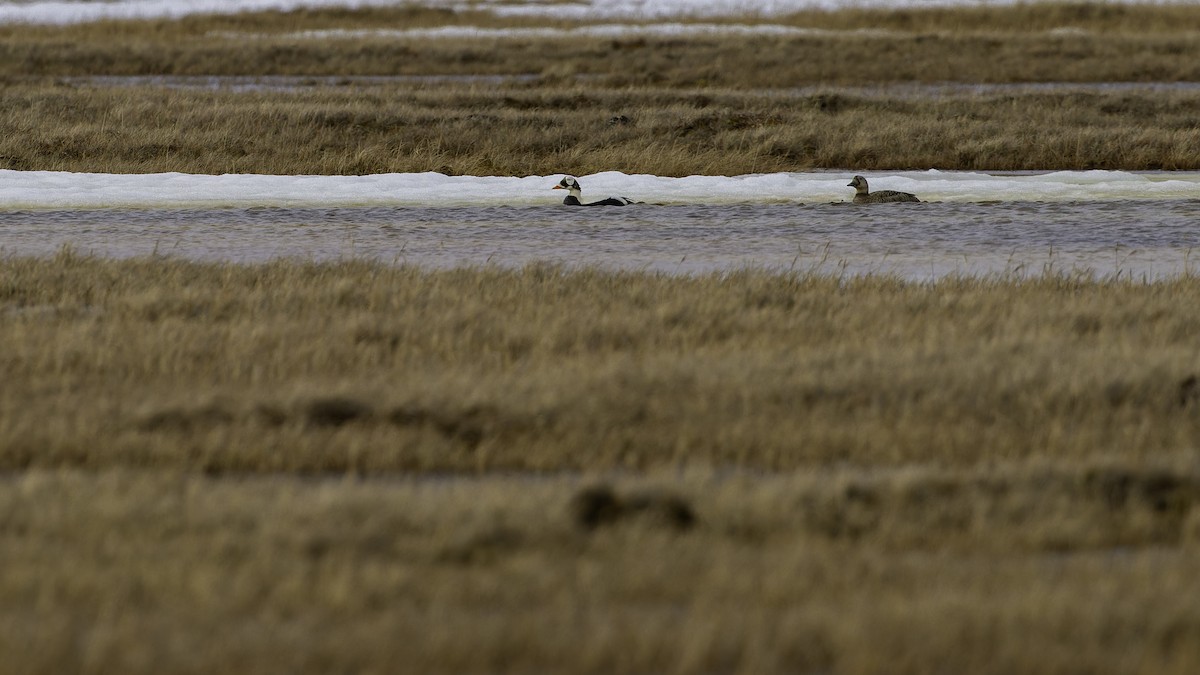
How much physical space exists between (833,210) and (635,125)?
6073 mm

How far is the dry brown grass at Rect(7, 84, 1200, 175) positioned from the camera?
19094 mm

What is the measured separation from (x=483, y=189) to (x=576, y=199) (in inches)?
56.6

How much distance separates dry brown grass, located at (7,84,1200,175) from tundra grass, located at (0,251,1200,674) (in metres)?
9.80

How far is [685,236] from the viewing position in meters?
13.9

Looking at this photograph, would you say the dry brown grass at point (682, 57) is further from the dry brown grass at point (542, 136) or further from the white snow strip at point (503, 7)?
the white snow strip at point (503, 7)

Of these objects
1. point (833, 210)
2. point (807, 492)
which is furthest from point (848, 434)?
point (833, 210)

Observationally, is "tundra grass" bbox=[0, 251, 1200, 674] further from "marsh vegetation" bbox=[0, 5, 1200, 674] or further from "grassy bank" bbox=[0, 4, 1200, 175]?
"grassy bank" bbox=[0, 4, 1200, 175]

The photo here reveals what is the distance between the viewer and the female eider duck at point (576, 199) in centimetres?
1564

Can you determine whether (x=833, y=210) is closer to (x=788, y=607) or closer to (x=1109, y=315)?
(x=1109, y=315)

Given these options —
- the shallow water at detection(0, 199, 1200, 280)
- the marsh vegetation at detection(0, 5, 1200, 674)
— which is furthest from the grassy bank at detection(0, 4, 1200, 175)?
the marsh vegetation at detection(0, 5, 1200, 674)

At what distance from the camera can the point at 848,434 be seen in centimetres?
629

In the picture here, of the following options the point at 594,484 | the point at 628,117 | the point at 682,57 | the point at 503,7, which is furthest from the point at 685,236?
the point at 503,7

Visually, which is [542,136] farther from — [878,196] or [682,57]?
[682,57]

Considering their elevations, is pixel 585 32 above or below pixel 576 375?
above
